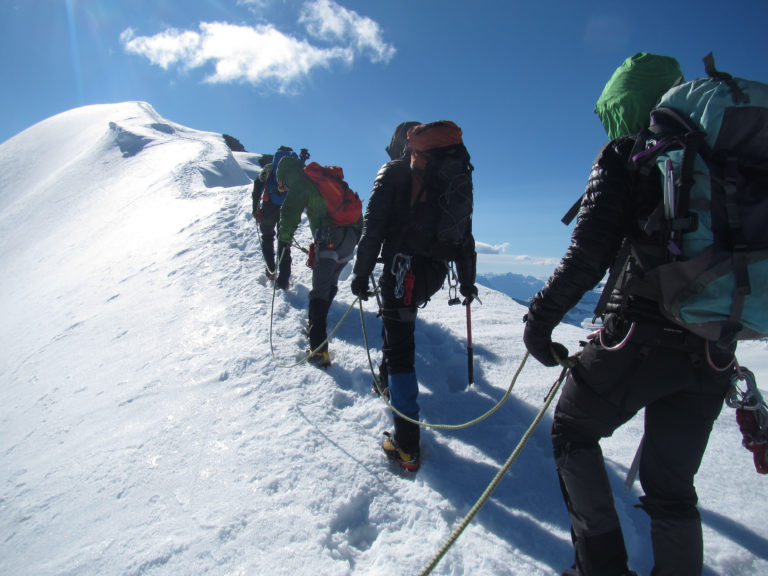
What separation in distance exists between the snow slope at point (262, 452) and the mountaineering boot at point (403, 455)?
73mm

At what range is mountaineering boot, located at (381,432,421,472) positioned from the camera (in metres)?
2.87

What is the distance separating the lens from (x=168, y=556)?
6.83 ft

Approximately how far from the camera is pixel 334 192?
4.92 metres

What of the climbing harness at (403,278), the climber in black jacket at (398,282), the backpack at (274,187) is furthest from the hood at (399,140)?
the backpack at (274,187)

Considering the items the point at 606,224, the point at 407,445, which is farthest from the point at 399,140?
the point at 407,445

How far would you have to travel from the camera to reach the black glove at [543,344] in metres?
1.87

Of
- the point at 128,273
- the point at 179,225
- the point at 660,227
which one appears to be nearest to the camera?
the point at 660,227

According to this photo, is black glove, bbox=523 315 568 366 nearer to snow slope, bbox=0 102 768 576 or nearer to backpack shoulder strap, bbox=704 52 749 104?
backpack shoulder strap, bbox=704 52 749 104

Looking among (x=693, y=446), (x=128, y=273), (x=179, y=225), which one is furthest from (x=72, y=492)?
(x=179, y=225)

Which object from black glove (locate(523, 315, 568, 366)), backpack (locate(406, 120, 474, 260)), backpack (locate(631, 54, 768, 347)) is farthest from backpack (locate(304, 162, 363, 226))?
backpack (locate(631, 54, 768, 347))

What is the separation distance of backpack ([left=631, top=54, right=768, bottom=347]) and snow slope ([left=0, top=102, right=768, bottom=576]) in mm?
1660

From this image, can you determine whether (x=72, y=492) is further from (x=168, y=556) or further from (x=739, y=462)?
(x=739, y=462)

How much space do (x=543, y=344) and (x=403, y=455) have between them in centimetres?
156

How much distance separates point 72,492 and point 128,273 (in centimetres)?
678
